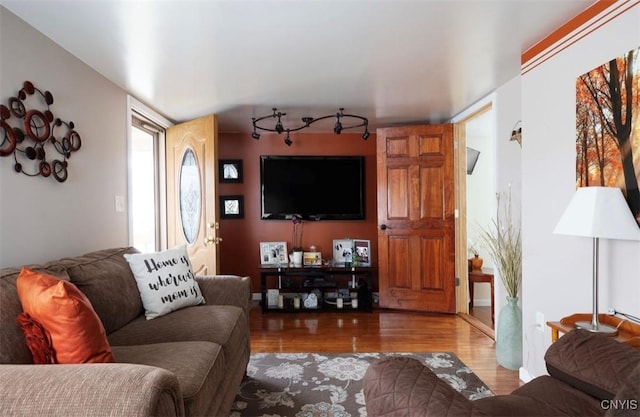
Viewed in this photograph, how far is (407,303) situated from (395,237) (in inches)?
30.5

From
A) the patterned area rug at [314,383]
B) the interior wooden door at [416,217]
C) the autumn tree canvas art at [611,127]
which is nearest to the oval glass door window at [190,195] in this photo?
the patterned area rug at [314,383]

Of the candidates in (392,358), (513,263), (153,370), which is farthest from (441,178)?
(153,370)

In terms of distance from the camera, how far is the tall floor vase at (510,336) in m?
2.46

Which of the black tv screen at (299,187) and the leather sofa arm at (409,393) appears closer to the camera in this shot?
the leather sofa arm at (409,393)

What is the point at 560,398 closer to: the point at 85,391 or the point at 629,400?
the point at 629,400

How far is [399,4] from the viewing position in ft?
5.48

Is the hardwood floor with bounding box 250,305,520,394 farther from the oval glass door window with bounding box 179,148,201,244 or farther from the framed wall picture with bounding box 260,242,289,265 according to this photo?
the oval glass door window with bounding box 179,148,201,244

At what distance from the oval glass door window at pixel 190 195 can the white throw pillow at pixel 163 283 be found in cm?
122

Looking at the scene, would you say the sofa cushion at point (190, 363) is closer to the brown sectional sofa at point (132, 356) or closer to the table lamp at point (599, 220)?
the brown sectional sofa at point (132, 356)

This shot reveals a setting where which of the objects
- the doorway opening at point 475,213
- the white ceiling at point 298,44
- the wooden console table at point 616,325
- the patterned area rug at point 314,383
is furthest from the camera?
the doorway opening at point 475,213

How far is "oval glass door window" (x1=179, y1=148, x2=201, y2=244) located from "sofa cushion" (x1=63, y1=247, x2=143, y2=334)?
1355mm

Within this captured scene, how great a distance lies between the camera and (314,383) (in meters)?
2.27

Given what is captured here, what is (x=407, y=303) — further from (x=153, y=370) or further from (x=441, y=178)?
(x=153, y=370)
